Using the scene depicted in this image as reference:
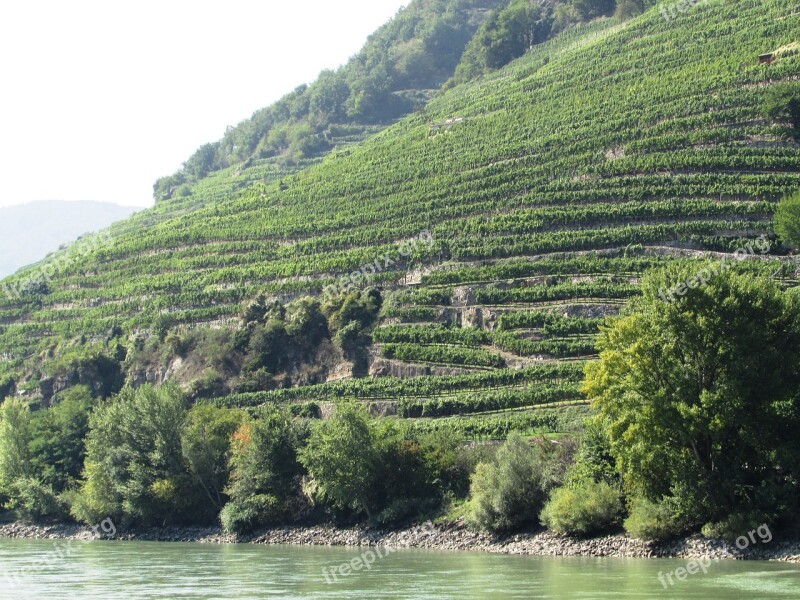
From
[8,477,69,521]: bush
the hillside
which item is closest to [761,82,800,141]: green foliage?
the hillside

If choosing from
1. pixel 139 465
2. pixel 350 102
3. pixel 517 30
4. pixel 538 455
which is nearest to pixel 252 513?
pixel 139 465

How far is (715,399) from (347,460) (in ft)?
71.2

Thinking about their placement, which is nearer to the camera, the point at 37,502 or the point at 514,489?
the point at 514,489

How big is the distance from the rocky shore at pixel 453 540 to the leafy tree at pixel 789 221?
30.4 metres

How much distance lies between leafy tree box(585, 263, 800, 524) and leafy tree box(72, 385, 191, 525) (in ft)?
101

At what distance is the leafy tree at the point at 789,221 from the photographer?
225 feet

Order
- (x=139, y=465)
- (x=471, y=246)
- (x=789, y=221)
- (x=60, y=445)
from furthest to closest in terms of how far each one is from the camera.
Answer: (x=471, y=246)
(x=60, y=445)
(x=789, y=221)
(x=139, y=465)

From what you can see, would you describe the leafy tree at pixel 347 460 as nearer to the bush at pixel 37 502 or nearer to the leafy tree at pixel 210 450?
the leafy tree at pixel 210 450

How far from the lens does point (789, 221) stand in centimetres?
6881

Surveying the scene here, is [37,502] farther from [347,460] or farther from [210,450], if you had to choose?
[347,460]

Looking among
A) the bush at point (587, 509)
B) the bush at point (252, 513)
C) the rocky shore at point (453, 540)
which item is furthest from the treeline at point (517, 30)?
the bush at point (587, 509)

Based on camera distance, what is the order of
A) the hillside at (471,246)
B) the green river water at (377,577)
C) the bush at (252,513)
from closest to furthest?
the green river water at (377,577), the bush at (252,513), the hillside at (471,246)

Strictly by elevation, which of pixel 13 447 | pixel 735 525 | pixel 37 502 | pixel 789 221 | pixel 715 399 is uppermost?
pixel 789 221

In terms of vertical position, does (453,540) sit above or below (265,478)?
below
